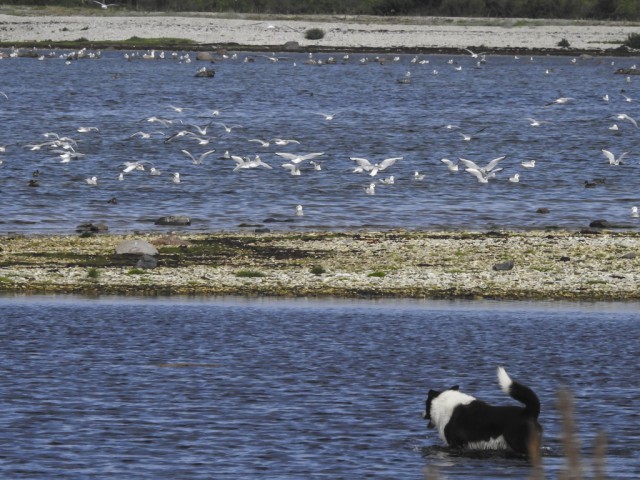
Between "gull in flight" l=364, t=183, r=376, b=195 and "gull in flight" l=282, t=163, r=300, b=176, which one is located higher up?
"gull in flight" l=282, t=163, r=300, b=176

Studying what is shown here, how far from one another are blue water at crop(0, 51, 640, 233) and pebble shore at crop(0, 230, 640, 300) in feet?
12.1

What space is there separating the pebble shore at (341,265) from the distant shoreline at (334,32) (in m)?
95.9

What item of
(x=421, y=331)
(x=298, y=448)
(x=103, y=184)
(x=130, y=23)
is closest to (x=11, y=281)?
(x=421, y=331)

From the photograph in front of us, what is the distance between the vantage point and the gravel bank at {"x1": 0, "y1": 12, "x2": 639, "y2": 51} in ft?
401

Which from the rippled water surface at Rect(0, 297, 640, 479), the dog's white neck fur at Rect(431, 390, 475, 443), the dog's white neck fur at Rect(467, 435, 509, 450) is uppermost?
the dog's white neck fur at Rect(431, 390, 475, 443)

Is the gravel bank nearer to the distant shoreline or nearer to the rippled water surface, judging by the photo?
the distant shoreline

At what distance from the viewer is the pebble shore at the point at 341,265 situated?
2055 centimetres

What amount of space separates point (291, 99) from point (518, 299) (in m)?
57.4

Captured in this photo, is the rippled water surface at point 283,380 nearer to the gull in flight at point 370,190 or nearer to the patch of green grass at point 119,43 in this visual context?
the gull in flight at point 370,190

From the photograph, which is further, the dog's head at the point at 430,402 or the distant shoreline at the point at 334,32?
the distant shoreline at the point at 334,32

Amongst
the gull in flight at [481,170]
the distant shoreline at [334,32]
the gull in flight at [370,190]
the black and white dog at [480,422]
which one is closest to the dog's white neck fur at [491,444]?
the black and white dog at [480,422]

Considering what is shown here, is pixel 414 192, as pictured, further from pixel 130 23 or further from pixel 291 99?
pixel 130 23

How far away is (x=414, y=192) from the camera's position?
120 feet

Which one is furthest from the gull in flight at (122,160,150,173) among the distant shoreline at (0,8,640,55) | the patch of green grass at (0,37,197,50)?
the patch of green grass at (0,37,197,50)
